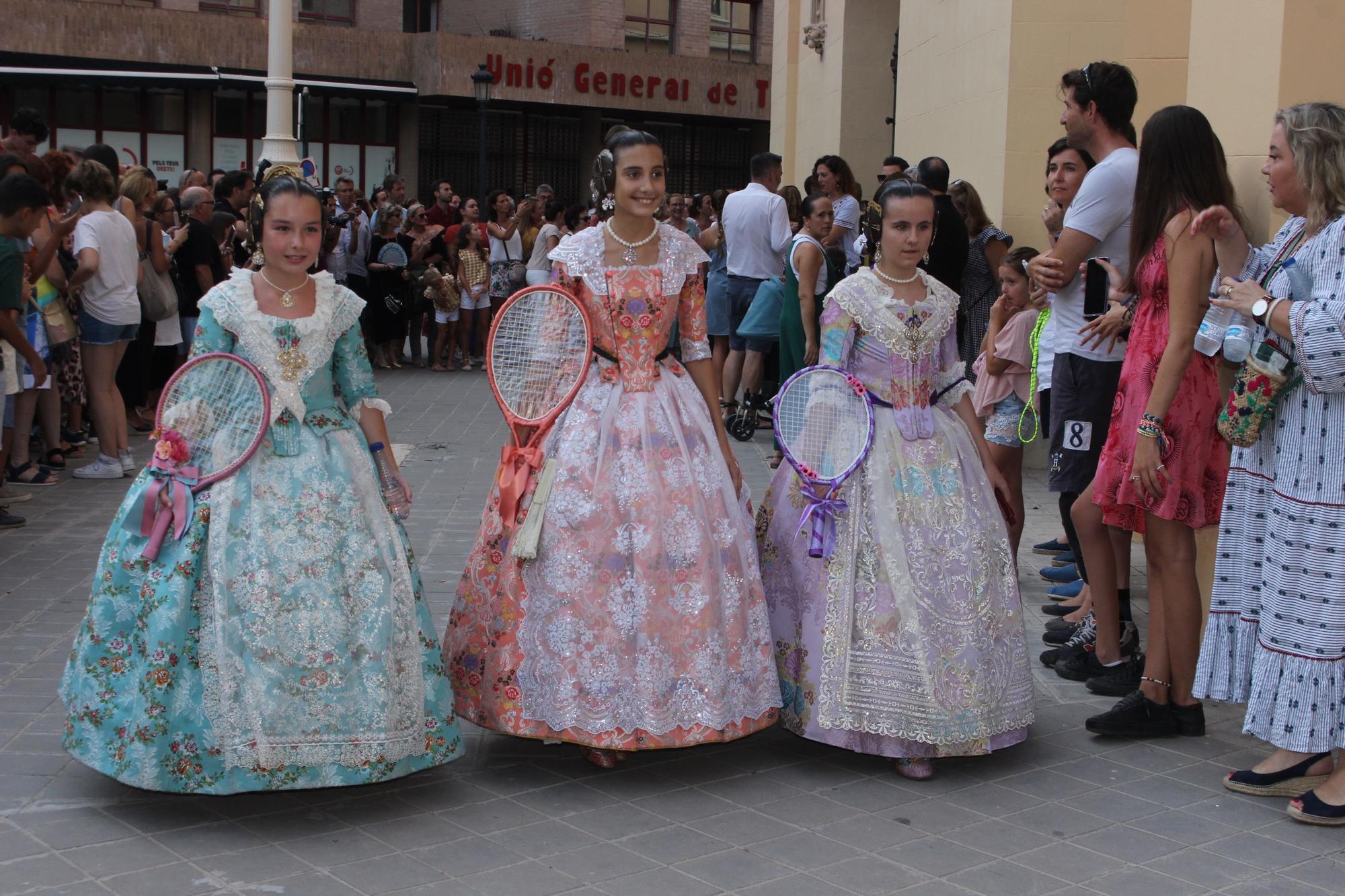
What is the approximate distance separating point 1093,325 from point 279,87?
37.9ft

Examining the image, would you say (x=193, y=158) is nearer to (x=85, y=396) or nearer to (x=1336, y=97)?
(x=85, y=396)

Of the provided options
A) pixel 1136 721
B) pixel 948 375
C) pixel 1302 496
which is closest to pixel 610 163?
pixel 948 375

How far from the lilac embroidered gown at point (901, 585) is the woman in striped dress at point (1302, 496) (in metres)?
0.76

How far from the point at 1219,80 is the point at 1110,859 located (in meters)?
3.48

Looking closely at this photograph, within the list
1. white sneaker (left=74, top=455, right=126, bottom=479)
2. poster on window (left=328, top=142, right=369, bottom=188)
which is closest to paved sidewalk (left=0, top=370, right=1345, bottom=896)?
white sneaker (left=74, top=455, right=126, bottom=479)

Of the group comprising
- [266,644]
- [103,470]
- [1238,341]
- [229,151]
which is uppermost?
[229,151]

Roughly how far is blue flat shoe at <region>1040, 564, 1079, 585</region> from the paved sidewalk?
1823 mm

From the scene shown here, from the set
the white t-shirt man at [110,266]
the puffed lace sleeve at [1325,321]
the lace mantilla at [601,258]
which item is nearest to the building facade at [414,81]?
the white t-shirt man at [110,266]

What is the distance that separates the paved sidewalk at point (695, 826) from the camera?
3.66 meters

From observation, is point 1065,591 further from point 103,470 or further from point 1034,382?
point 103,470

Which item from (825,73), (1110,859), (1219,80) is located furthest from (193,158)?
(1110,859)

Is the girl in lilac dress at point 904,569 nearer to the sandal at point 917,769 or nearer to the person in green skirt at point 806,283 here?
the sandal at point 917,769

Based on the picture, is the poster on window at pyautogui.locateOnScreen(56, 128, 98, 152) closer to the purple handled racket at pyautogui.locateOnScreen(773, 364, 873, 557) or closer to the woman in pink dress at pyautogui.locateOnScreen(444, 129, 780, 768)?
the woman in pink dress at pyautogui.locateOnScreen(444, 129, 780, 768)

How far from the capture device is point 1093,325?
5.32 metres
